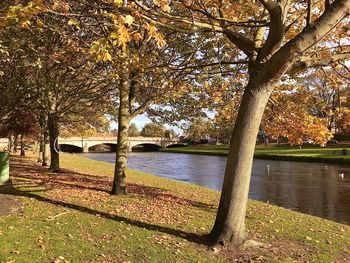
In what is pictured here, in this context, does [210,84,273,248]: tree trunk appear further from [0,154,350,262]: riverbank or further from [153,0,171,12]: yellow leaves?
[153,0,171,12]: yellow leaves

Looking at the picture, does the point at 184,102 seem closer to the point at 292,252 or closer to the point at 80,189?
the point at 80,189

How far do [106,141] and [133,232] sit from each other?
86.3 meters

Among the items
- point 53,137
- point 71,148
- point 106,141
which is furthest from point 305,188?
point 71,148

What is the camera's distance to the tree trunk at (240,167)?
25.3 feet

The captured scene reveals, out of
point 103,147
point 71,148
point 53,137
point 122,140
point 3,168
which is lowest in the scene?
point 3,168

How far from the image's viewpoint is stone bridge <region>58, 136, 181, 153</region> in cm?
8409

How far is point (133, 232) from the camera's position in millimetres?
8617

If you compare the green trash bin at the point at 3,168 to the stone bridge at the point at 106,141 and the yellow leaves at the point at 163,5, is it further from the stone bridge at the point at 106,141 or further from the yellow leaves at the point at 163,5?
the stone bridge at the point at 106,141

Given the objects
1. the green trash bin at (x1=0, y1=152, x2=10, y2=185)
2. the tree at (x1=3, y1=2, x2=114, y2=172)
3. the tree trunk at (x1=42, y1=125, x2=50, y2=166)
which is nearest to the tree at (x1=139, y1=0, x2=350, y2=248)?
the tree at (x1=3, y1=2, x2=114, y2=172)

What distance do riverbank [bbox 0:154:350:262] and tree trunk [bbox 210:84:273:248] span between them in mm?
455

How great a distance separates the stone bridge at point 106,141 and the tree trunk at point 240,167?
69419 millimetres

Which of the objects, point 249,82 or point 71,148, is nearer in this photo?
point 249,82

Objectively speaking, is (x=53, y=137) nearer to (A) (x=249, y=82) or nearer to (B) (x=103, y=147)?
(A) (x=249, y=82)

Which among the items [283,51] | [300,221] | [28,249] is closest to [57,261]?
[28,249]
